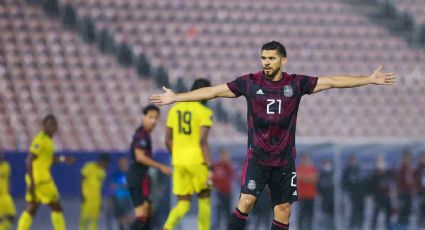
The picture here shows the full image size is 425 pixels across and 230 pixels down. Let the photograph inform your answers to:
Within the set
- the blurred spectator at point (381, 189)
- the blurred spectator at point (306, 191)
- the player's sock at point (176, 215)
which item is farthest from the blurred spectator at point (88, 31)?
the player's sock at point (176, 215)

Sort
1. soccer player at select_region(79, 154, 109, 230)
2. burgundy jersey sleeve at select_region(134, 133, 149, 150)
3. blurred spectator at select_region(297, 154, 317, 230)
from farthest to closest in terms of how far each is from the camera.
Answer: soccer player at select_region(79, 154, 109, 230), blurred spectator at select_region(297, 154, 317, 230), burgundy jersey sleeve at select_region(134, 133, 149, 150)

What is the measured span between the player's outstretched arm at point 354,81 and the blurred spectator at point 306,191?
4.64 meters

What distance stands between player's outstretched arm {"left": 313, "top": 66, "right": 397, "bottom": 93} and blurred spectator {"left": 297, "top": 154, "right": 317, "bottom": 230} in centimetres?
464

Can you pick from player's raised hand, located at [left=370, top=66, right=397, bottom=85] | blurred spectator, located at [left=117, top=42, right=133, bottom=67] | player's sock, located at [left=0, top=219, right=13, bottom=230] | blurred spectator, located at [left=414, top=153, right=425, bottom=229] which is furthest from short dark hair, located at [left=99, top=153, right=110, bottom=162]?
player's raised hand, located at [left=370, top=66, right=397, bottom=85]

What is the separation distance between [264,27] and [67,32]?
11.6ft

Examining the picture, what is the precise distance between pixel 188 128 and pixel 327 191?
2.86 m

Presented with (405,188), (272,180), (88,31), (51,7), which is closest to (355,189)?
(405,188)

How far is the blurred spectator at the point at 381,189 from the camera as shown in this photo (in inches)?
445

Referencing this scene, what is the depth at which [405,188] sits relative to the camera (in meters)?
11.5

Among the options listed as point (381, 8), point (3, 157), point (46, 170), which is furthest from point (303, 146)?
point (381, 8)

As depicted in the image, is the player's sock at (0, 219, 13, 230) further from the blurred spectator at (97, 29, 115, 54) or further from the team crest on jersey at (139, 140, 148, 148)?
the blurred spectator at (97, 29, 115, 54)

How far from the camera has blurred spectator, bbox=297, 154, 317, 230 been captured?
36.4 ft

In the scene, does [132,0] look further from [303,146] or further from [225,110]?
[303,146]

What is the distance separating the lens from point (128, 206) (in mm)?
11633
